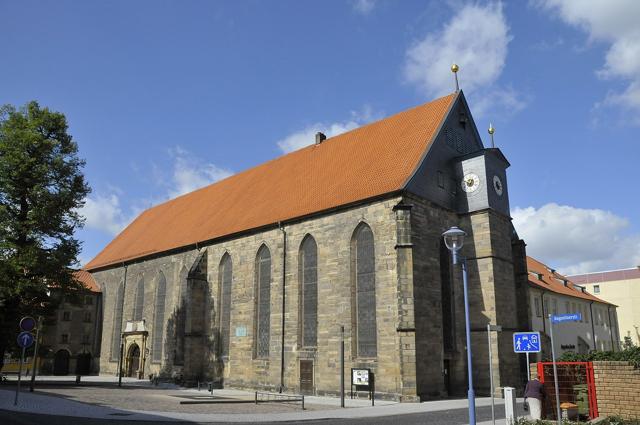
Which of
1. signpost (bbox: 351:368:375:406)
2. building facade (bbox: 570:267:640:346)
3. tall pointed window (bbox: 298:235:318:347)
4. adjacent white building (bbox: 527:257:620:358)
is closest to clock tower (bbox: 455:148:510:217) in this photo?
tall pointed window (bbox: 298:235:318:347)

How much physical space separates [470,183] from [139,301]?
2384 cm

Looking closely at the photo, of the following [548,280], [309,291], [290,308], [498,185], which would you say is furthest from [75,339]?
[548,280]

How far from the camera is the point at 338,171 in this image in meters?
28.1

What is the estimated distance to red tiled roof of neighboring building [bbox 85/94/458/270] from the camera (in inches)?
992

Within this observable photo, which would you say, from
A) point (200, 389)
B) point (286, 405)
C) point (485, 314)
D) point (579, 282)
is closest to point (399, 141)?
point (485, 314)

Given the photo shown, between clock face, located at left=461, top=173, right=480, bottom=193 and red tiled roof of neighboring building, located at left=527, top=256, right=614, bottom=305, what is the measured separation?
1290 centimetres

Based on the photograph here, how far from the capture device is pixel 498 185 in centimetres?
2647

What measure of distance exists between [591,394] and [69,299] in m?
23.3

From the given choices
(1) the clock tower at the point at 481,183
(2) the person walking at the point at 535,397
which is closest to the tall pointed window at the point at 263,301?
(1) the clock tower at the point at 481,183

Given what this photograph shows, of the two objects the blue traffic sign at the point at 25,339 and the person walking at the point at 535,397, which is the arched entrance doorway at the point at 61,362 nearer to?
the blue traffic sign at the point at 25,339

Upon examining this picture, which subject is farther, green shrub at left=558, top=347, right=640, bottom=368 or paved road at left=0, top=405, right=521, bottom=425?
paved road at left=0, top=405, right=521, bottom=425

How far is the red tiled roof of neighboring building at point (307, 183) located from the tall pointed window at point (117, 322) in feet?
7.92

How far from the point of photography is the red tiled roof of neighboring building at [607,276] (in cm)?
6131

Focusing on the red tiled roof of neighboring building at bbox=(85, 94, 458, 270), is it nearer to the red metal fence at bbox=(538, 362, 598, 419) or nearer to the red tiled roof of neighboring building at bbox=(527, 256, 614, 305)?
the red metal fence at bbox=(538, 362, 598, 419)
